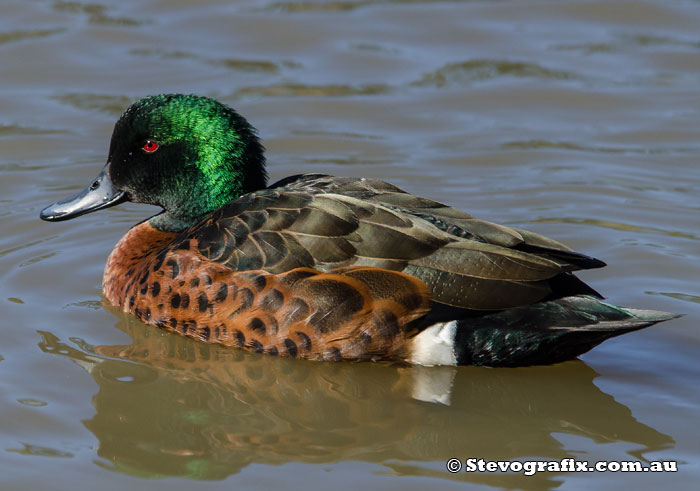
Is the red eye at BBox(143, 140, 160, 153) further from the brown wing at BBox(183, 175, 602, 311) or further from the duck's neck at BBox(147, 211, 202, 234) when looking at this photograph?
the brown wing at BBox(183, 175, 602, 311)

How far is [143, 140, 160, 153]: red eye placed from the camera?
22.2 feet

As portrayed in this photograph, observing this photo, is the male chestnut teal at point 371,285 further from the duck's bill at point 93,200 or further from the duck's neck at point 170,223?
the duck's bill at point 93,200

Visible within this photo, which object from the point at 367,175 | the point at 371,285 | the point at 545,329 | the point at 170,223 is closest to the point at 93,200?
the point at 170,223

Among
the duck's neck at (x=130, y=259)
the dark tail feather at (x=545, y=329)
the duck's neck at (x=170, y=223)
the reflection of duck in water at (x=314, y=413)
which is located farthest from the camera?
the duck's neck at (x=170, y=223)

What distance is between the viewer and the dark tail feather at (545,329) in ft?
18.6

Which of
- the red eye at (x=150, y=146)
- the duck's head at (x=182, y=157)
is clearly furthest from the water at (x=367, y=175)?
the red eye at (x=150, y=146)

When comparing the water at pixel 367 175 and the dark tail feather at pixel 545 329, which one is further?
the dark tail feather at pixel 545 329

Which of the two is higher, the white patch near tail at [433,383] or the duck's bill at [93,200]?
the duck's bill at [93,200]

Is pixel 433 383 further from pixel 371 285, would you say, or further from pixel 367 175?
pixel 367 175

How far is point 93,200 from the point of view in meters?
7.03

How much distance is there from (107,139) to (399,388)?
490 cm

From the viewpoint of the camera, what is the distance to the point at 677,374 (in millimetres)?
5934

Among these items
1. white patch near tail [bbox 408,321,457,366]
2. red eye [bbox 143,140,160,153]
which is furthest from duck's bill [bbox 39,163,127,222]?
white patch near tail [bbox 408,321,457,366]

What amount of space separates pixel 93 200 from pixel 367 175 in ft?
9.03
